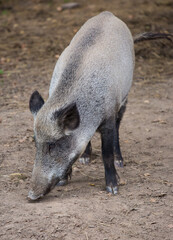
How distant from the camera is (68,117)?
427 cm

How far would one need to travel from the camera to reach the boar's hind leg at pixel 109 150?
4.81 metres

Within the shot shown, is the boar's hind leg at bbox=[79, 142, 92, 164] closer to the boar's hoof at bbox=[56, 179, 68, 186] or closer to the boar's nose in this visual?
the boar's hoof at bbox=[56, 179, 68, 186]

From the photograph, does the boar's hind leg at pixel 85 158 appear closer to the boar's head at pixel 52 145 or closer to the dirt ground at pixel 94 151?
the dirt ground at pixel 94 151

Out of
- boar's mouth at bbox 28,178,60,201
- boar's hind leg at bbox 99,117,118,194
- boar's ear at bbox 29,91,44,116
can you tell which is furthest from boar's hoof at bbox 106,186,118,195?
boar's ear at bbox 29,91,44,116

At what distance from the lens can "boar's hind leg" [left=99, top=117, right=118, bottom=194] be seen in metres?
4.81

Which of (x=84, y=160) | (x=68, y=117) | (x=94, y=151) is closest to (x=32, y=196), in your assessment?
(x=68, y=117)

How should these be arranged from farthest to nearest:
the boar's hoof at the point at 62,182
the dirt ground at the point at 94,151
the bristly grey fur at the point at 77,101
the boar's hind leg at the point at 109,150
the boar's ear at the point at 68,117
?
1. the boar's hoof at the point at 62,182
2. the boar's hind leg at the point at 109,150
3. the bristly grey fur at the point at 77,101
4. the boar's ear at the point at 68,117
5. the dirt ground at the point at 94,151

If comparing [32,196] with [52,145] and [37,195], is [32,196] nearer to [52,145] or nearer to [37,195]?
[37,195]

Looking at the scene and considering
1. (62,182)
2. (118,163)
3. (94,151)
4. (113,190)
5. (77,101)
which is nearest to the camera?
(77,101)

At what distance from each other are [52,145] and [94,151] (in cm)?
188

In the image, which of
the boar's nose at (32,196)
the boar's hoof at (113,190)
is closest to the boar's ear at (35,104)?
the boar's nose at (32,196)

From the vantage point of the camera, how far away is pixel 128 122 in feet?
23.3

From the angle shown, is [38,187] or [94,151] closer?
[38,187]

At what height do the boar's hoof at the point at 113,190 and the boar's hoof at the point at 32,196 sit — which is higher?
the boar's hoof at the point at 32,196
